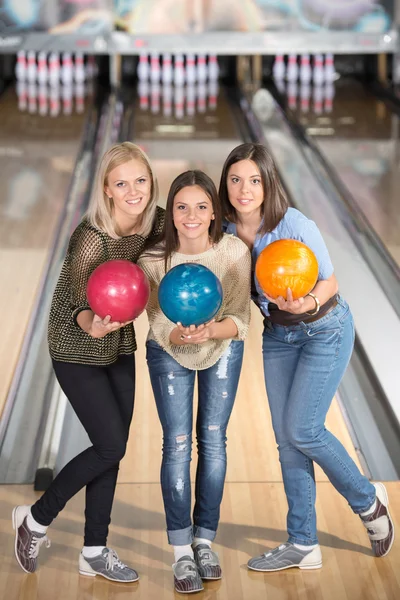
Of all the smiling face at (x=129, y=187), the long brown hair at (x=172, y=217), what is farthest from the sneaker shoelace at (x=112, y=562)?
the smiling face at (x=129, y=187)

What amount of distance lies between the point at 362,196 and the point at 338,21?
3.29 m

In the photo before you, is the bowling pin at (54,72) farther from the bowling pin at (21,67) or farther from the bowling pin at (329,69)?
the bowling pin at (329,69)

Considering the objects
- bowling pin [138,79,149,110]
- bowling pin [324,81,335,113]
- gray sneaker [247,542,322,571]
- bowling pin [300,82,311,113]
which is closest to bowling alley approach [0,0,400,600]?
gray sneaker [247,542,322,571]

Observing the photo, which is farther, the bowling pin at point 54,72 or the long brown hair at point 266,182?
the bowling pin at point 54,72

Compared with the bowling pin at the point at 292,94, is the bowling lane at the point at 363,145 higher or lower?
higher

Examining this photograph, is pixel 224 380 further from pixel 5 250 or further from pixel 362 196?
pixel 362 196

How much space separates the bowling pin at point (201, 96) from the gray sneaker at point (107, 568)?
18.6 ft

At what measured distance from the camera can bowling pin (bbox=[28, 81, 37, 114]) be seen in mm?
7602

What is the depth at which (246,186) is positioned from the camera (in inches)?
90.8

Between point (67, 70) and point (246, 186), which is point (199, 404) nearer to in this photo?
point (246, 186)

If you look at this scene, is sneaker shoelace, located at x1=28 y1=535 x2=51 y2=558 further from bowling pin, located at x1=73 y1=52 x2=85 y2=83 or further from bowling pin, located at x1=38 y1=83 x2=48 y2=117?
bowling pin, located at x1=73 y1=52 x2=85 y2=83

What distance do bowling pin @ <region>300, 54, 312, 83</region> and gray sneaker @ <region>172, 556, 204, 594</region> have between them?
6.72 meters

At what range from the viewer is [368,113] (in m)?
7.52

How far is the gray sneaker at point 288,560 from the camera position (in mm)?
2449
